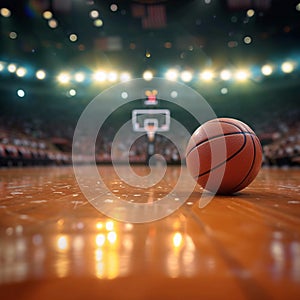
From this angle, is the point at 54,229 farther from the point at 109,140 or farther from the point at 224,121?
the point at 109,140

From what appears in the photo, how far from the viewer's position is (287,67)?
12703mm

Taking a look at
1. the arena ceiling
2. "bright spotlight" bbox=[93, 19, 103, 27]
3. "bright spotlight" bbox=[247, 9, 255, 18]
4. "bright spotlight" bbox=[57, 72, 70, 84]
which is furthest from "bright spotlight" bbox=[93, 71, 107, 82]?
"bright spotlight" bbox=[247, 9, 255, 18]

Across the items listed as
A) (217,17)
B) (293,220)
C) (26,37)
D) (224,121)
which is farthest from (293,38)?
(293,220)

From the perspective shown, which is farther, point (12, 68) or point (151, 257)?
point (12, 68)

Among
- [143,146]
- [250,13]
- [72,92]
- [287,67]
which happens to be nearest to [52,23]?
[250,13]

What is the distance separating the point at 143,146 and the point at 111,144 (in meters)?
1.83

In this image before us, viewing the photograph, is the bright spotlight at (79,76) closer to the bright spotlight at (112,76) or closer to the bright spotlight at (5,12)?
the bright spotlight at (112,76)

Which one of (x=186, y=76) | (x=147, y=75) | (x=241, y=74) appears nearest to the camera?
(x=147, y=75)

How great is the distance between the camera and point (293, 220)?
1.24m

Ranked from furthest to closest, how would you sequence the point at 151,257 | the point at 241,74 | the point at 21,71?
the point at 241,74 < the point at 21,71 < the point at 151,257

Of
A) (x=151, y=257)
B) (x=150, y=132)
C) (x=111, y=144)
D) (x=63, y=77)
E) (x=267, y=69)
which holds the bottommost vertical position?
(x=151, y=257)

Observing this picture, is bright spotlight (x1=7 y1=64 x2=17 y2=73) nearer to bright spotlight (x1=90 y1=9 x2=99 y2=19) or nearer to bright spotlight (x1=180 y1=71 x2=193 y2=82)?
bright spotlight (x1=90 y1=9 x2=99 y2=19)

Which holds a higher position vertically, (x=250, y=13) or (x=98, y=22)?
(x=98, y=22)

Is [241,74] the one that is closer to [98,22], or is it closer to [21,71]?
[98,22]
